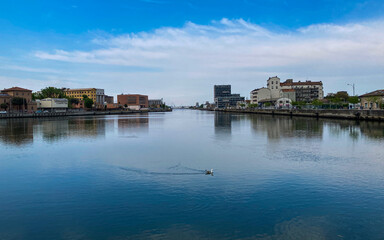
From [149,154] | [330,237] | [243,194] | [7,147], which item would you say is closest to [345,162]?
[243,194]

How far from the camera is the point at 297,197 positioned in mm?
13711

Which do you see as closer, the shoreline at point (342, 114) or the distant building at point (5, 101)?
the shoreline at point (342, 114)

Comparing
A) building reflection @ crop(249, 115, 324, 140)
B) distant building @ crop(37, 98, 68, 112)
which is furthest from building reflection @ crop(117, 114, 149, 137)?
distant building @ crop(37, 98, 68, 112)

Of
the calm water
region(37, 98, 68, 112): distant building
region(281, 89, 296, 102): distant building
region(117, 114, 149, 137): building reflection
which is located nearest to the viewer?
the calm water

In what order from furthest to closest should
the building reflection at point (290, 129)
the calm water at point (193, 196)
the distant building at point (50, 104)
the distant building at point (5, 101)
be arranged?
the distant building at point (50, 104) < the distant building at point (5, 101) < the building reflection at point (290, 129) < the calm water at point (193, 196)

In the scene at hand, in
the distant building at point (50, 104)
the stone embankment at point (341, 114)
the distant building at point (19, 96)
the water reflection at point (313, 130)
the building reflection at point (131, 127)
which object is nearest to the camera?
the water reflection at point (313, 130)

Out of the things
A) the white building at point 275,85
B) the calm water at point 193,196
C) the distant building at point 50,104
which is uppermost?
the white building at point 275,85

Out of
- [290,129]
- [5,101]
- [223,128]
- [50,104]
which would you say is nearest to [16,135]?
[223,128]

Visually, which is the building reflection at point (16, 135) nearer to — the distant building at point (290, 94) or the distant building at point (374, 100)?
the distant building at point (374, 100)

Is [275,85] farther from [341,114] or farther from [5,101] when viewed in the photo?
[5,101]

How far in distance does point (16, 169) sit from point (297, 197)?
18265 millimetres

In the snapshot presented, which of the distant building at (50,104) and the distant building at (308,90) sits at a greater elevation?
the distant building at (308,90)

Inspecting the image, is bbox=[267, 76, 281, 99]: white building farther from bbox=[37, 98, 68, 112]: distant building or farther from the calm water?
the calm water

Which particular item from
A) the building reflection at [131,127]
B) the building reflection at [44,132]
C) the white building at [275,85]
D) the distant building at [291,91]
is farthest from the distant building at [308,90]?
the building reflection at [44,132]
